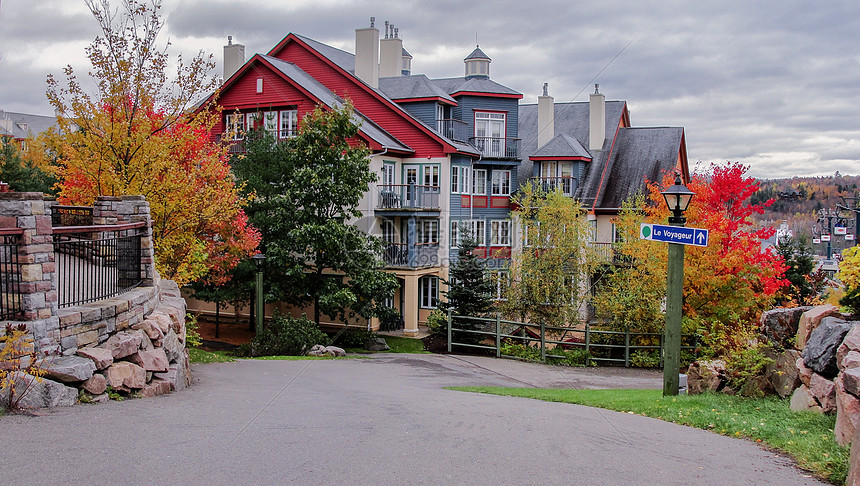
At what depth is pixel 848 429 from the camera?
6938 mm

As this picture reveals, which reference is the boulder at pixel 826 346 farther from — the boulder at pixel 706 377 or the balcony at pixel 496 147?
the balcony at pixel 496 147

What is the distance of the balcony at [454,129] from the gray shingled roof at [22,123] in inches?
2169

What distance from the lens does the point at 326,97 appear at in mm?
31281

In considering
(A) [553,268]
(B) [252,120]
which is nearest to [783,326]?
(A) [553,268]

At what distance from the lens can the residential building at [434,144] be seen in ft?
99.2

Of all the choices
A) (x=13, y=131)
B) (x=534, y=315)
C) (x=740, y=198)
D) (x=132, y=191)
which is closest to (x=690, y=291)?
(x=740, y=198)

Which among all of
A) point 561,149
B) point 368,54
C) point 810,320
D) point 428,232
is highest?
point 368,54

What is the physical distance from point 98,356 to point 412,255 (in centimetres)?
2083

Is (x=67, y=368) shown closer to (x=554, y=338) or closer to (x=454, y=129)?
(x=554, y=338)

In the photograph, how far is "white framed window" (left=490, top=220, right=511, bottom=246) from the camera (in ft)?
112

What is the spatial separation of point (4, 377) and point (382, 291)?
1692 cm

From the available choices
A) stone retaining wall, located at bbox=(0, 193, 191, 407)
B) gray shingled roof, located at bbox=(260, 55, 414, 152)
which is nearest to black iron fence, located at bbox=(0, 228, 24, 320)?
stone retaining wall, located at bbox=(0, 193, 191, 407)

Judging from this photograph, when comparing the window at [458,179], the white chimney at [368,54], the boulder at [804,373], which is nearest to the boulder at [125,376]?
the boulder at [804,373]

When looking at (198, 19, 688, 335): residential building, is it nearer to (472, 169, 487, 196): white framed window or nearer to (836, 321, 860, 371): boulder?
(472, 169, 487, 196): white framed window
